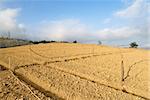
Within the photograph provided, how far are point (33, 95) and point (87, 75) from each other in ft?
16.5

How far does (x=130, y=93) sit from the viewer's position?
42.1 feet

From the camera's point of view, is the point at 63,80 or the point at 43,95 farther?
the point at 63,80

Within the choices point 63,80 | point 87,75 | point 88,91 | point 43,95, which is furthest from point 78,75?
point 43,95

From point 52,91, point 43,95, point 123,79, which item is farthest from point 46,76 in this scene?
point 123,79

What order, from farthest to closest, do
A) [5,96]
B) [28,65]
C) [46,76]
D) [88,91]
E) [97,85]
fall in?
1. [28,65]
2. [46,76]
3. [97,85]
4. [88,91]
5. [5,96]

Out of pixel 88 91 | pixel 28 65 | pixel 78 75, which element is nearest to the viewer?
pixel 88 91

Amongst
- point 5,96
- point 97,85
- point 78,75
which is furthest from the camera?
point 78,75

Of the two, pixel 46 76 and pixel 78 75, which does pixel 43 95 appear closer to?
pixel 46 76

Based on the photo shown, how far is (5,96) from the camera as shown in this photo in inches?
418

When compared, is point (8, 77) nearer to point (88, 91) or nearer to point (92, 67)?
point (88, 91)

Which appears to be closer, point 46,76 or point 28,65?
point 46,76

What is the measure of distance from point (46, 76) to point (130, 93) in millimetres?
4578

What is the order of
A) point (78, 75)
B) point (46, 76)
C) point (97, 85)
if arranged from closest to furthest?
point (97, 85)
point (46, 76)
point (78, 75)

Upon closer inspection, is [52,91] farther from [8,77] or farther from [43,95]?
[8,77]
